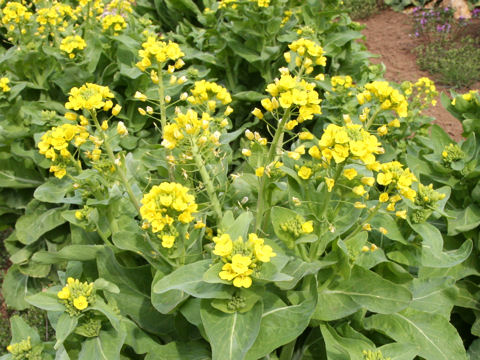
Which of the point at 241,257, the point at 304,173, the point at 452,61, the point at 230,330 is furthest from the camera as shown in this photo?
the point at 452,61

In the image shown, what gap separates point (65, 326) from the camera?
2.06 metres

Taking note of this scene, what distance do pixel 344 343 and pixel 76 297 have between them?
1437 millimetres

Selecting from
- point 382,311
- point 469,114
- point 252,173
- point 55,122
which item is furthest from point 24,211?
point 469,114

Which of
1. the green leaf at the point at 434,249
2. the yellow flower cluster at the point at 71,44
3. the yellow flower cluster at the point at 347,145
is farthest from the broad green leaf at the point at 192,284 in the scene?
the yellow flower cluster at the point at 71,44

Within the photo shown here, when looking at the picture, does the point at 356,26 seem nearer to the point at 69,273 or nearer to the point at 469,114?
the point at 469,114

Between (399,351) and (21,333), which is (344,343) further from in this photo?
(21,333)

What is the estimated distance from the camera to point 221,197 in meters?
2.82

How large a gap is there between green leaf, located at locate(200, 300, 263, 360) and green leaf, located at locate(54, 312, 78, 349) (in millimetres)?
635

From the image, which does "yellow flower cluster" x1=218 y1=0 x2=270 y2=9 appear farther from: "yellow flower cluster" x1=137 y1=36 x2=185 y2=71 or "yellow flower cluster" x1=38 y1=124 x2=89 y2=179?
"yellow flower cluster" x1=38 y1=124 x2=89 y2=179

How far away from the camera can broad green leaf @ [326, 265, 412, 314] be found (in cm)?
221

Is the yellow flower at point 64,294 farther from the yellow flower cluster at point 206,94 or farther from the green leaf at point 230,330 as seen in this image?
the yellow flower cluster at point 206,94

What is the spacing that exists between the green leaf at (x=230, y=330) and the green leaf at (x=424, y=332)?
92cm

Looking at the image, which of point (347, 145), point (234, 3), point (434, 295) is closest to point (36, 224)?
point (234, 3)

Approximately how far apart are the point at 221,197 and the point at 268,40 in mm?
2602
